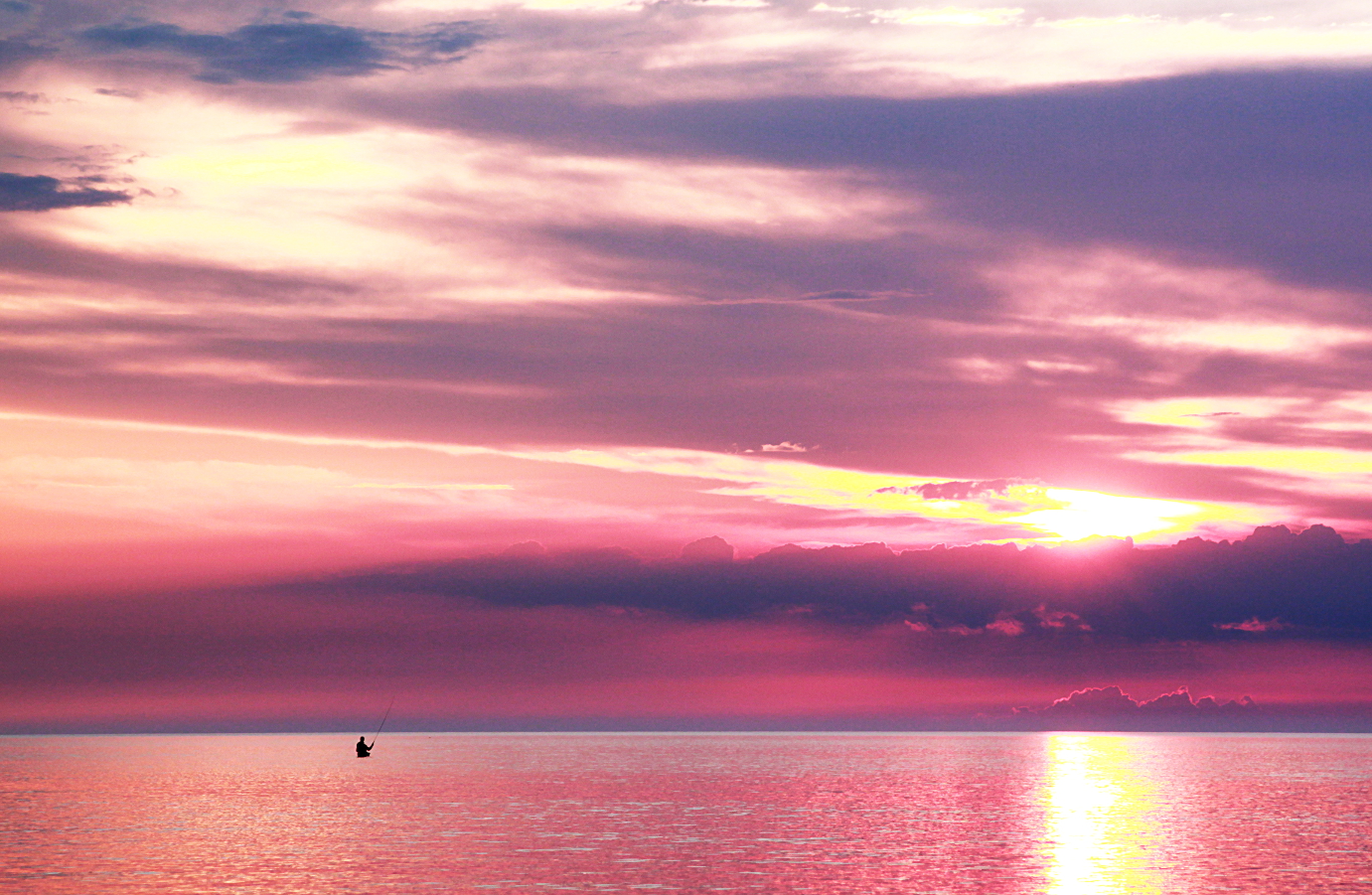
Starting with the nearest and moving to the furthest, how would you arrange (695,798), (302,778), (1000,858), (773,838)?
(1000,858) → (773,838) → (695,798) → (302,778)

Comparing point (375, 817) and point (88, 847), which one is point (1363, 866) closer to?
point (375, 817)

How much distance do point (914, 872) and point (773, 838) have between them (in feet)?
70.1

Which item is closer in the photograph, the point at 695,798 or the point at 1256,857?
the point at 1256,857

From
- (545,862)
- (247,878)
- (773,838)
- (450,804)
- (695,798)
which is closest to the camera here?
(247,878)

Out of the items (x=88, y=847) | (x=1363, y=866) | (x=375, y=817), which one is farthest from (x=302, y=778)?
(x=1363, y=866)

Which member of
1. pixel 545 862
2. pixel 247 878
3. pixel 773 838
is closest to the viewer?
pixel 247 878

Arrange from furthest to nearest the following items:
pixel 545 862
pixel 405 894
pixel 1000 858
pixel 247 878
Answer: pixel 1000 858, pixel 545 862, pixel 247 878, pixel 405 894

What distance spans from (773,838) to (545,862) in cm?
2348

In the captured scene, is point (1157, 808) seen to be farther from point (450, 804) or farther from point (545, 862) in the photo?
point (545, 862)

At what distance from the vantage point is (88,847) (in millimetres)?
92188

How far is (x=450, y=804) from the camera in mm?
134625

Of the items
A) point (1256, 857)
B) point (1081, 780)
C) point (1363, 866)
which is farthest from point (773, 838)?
point (1081, 780)

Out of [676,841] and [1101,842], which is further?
[1101,842]

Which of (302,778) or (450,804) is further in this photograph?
(302,778)
